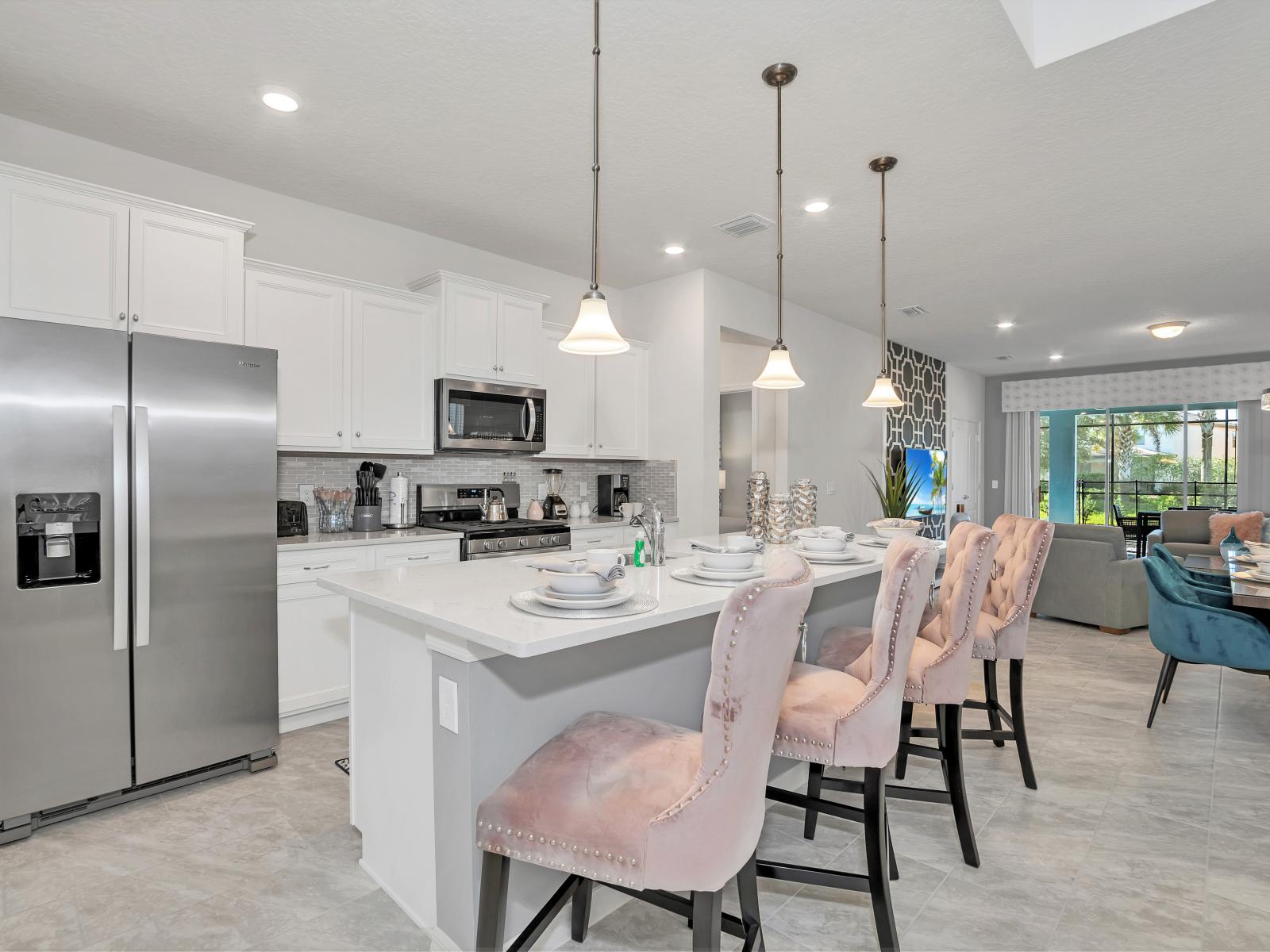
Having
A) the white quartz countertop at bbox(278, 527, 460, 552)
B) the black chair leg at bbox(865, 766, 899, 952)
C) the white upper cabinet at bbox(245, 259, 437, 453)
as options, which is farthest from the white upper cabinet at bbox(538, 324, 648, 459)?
the black chair leg at bbox(865, 766, 899, 952)

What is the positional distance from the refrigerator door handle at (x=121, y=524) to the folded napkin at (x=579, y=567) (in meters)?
1.51

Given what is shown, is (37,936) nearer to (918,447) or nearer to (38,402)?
(38,402)

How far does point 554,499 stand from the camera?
15.7 ft

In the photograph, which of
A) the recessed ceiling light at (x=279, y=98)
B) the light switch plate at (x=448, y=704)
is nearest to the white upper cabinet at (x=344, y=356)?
the recessed ceiling light at (x=279, y=98)

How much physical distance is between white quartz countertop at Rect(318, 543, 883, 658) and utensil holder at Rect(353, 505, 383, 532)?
165cm

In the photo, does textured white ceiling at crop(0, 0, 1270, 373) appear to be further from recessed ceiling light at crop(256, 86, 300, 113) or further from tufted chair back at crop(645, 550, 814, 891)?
tufted chair back at crop(645, 550, 814, 891)

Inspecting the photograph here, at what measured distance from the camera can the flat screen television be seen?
25.3 ft

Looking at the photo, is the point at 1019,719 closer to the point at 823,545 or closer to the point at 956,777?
the point at 956,777

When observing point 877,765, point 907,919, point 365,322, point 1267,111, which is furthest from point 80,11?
point 1267,111

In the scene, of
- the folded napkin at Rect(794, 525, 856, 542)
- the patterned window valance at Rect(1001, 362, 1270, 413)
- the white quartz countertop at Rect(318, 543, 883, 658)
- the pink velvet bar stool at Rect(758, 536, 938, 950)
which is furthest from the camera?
the patterned window valance at Rect(1001, 362, 1270, 413)

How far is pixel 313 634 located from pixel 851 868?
2486 millimetres

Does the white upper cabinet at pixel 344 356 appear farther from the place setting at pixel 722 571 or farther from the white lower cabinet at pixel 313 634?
the place setting at pixel 722 571

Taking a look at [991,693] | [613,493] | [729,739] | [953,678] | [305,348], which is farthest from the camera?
[613,493]

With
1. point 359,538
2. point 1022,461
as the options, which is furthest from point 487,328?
point 1022,461
